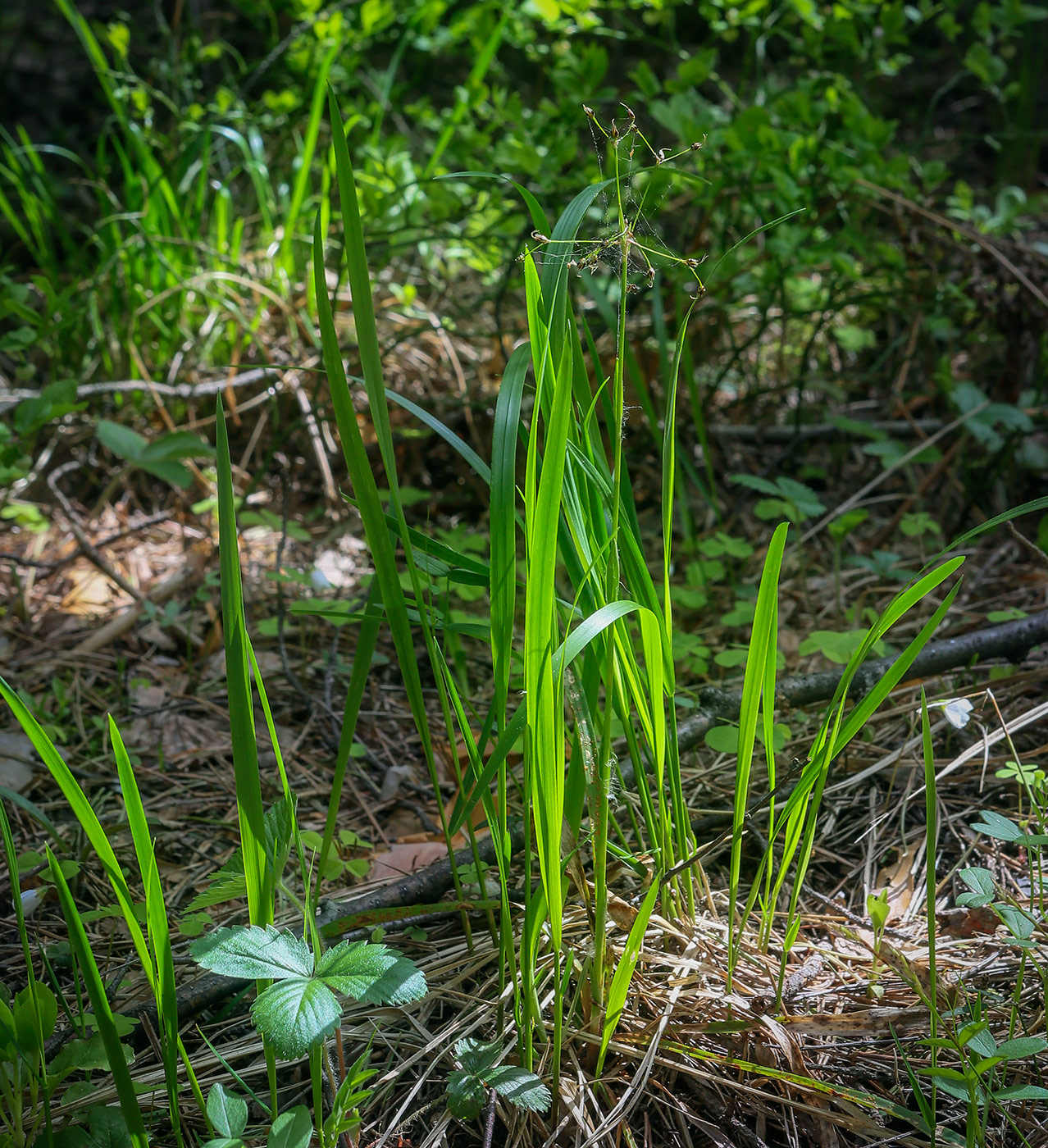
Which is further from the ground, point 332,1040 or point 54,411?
point 54,411

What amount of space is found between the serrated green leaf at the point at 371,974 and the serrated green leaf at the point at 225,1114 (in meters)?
0.11

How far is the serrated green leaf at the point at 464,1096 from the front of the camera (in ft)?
2.31

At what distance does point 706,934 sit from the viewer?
34.6 inches

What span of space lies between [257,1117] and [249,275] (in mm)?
1979

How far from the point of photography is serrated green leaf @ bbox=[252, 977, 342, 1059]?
0.58m

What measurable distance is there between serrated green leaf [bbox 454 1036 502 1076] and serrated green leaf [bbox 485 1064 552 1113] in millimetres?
16

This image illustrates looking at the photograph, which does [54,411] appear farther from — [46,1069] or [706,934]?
[706,934]

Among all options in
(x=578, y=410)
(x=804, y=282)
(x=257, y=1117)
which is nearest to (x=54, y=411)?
(x=578, y=410)

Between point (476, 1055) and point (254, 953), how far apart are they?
8.9 inches

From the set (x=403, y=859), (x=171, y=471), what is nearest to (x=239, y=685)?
(x=403, y=859)

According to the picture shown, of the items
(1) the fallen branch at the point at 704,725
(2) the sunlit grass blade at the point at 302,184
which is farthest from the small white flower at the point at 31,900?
(2) the sunlit grass blade at the point at 302,184

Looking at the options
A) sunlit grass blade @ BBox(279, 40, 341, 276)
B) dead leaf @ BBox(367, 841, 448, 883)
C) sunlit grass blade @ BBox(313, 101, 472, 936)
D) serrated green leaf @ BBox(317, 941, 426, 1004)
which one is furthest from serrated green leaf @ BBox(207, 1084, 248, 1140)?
sunlit grass blade @ BBox(279, 40, 341, 276)

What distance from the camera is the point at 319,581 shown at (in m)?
→ 1.67

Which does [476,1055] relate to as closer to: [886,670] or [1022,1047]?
[1022,1047]
